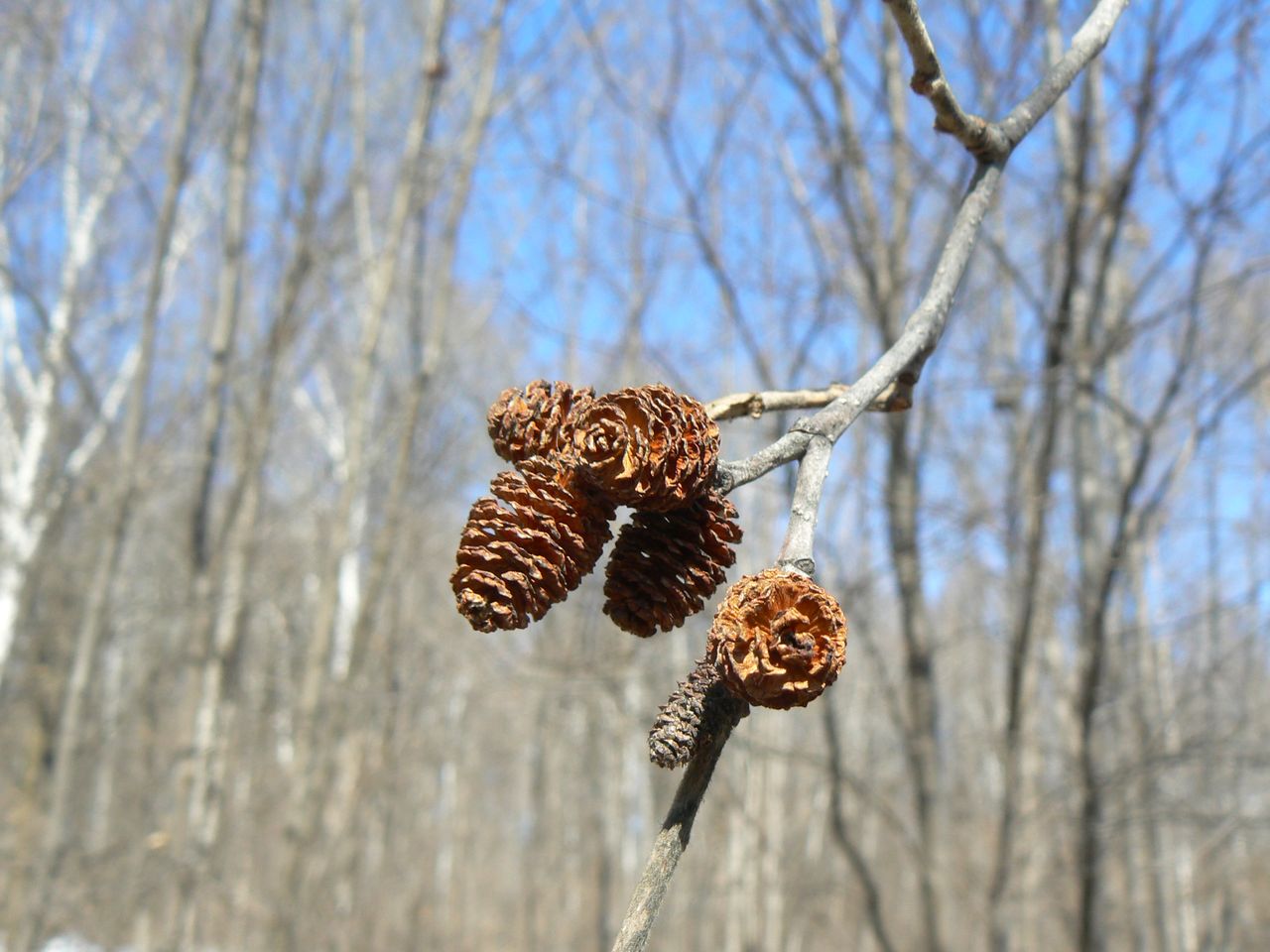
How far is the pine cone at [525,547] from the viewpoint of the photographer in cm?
80

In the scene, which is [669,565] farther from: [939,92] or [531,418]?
[939,92]

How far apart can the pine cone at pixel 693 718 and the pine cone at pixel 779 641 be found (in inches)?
0.9

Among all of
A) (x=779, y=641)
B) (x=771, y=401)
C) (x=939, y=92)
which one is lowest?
(x=779, y=641)

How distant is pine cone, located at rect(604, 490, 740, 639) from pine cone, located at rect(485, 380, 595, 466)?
103mm

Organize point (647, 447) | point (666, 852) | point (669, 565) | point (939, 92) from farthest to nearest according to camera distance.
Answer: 1. point (939, 92)
2. point (669, 565)
3. point (647, 447)
4. point (666, 852)

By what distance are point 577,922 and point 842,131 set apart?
15828mm

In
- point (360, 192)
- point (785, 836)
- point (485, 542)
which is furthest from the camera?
point (785, 836)

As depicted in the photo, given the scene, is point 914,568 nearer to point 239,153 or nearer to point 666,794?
point 239,153

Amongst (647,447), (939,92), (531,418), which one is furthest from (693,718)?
(939,92)

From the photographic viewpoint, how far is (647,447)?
28.4 inches

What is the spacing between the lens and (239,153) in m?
5.36

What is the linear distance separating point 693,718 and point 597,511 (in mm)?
196

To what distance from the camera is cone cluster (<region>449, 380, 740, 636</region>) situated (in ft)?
2.40

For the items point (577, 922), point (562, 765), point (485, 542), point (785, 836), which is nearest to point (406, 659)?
point (562, 765)
